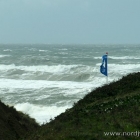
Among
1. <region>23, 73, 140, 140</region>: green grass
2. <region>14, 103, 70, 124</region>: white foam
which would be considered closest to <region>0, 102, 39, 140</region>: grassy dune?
<region>23, 73, 140, 140</region>: green grass

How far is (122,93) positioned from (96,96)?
123 centimetres

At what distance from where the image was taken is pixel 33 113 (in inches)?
764

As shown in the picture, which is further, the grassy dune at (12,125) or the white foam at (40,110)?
the white foam at (40,110)

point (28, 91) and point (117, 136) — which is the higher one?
point (117, 136)

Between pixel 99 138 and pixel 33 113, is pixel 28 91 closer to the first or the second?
pixel 33 113

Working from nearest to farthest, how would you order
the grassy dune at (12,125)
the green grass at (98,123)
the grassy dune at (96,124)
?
1. the grassy dune at (96,124)
2. the green grass at (98,123)
3. the grassy dune at (12,125)

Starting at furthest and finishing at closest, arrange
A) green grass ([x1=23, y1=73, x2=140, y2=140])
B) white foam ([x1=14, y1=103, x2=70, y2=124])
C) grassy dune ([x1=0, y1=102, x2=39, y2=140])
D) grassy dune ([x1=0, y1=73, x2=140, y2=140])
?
white foam ([x1=14, y1=103, x2=70, y2=124])
grassy dune ([x1=0, y1=102, x2=39, y2=140])
green grass ([x1=23, y1=73, x2=140, y2=140])
grassy dune ([x1=0, y1=73, x2=140, y2=140])

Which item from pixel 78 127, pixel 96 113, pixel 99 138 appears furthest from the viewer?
pixel 96 113

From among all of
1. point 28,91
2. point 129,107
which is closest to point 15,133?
point 129,107

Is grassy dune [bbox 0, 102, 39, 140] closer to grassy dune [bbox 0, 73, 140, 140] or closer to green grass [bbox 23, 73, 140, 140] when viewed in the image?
grassy dune [bbox 0, 73, 140, 140]

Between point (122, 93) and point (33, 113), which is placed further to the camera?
point (33, 113)

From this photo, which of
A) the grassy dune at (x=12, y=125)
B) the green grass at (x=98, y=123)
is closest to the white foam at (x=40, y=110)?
the grassy dune at (x=12, y=125)

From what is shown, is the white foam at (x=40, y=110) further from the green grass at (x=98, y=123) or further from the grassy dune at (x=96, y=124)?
the green grass at (x=98, y=123)

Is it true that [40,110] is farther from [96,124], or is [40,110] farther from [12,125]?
[96,124]
